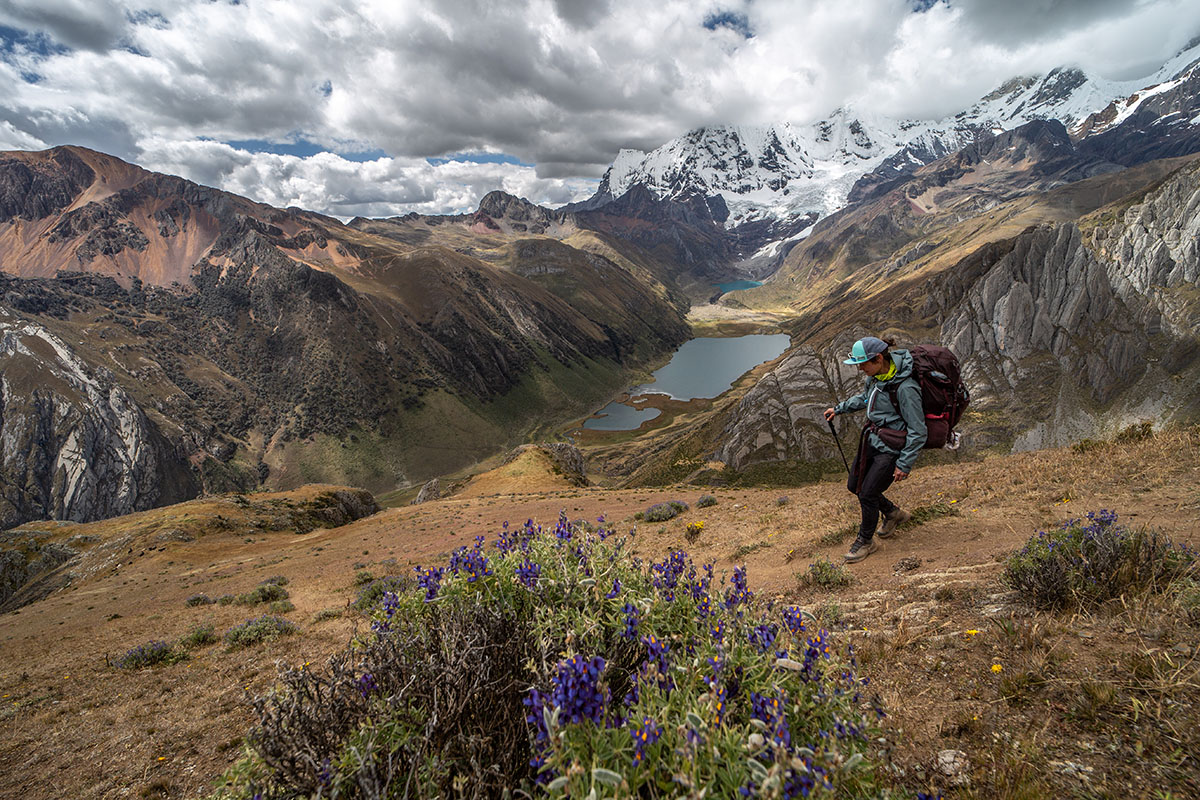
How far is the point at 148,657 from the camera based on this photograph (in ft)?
34.6

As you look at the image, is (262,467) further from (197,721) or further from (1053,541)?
(1053,541)

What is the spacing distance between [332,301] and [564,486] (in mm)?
158968

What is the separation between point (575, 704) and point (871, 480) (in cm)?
691

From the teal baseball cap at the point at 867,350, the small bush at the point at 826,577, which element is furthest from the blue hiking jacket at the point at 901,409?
the small bush at the point at 826,577

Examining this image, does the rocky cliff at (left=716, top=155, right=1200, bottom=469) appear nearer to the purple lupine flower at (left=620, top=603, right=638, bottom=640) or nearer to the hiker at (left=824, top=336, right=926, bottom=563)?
the hiker at (left=824, top=336, right=926, bottom=563)

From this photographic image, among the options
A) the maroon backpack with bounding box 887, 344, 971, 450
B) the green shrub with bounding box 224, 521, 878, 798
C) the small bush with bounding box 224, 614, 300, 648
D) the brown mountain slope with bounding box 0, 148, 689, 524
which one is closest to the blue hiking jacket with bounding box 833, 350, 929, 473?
the maroon backpack with bounding box 887, 344, 971, 450

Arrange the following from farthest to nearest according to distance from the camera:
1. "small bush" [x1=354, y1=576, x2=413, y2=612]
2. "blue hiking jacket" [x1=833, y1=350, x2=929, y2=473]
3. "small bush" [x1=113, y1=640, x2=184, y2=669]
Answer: "small bush" [x1=354, y1=576, x2=413, y2=612], "small bush" [x1=113, y1=640, x2=184, y2=669], "blue hiking jacket" [x1=833, y1=350, x2=929, y2=473]

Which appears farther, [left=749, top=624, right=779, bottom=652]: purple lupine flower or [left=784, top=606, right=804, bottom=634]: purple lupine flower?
[left=784, top=606, right=804, bottom=634]: purple lupine flower

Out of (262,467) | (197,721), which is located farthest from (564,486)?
(262,467)

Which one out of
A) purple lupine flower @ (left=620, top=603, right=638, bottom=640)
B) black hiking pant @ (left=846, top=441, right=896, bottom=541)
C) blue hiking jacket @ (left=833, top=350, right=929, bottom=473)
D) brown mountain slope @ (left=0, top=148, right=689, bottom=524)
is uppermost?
brown mountain slope @ (left=0, top=148, right=689, bottom=524)

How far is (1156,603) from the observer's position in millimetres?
4168

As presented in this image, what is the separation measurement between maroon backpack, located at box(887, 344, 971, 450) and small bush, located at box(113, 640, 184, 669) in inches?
612

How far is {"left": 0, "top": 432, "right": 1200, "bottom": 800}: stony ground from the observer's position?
305 cm

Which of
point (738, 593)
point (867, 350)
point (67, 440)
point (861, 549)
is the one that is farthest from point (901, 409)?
point (67, 440)
